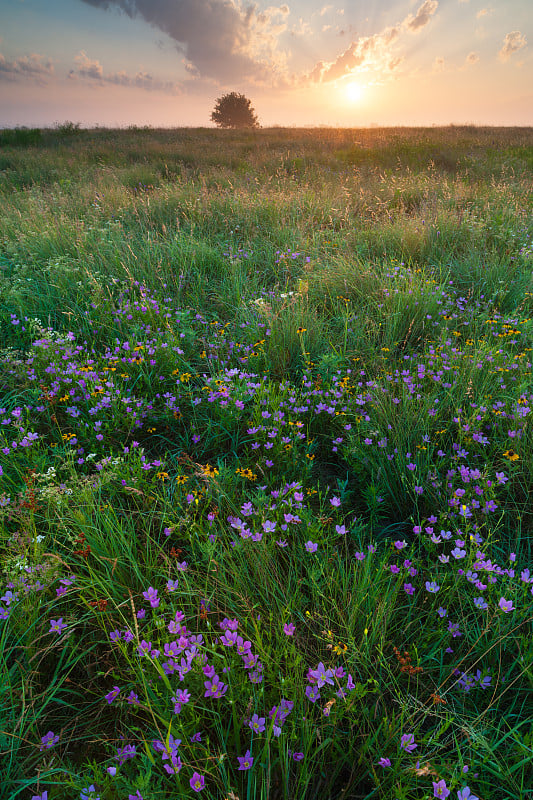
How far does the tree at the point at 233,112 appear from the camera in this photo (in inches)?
1617

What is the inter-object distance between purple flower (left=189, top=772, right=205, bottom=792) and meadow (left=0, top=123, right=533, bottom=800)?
1.8 inches

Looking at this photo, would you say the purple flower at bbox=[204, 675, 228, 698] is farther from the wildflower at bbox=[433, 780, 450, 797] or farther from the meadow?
the wildflower at bbox=[433, 780, 450, 797]

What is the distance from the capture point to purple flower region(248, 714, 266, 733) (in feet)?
3.83

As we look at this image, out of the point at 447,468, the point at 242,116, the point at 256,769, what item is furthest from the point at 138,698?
the point at 242,116

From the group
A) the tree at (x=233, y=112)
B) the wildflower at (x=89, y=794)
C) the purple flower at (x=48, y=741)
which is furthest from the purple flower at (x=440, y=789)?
the tree at (x=233, y=112)

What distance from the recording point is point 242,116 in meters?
Answer: 41.4

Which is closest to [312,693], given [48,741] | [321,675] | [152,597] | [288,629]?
[321,675]

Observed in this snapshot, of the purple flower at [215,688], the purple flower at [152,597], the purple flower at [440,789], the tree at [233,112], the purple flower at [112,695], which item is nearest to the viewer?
the purple flower at [440,789]

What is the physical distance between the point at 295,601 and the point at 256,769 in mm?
544

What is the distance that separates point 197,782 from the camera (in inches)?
43.6

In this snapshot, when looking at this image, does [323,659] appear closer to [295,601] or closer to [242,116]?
[295,601]

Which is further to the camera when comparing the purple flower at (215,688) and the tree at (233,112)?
the tree at (233,112)

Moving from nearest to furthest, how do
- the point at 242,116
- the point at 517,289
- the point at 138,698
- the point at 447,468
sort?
1. the point at 138,698
2. the point at 447,468
3. the point at 517,289
4. the point at 242,116

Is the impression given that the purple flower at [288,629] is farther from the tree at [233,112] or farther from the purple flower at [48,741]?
the tree at [233,112]
